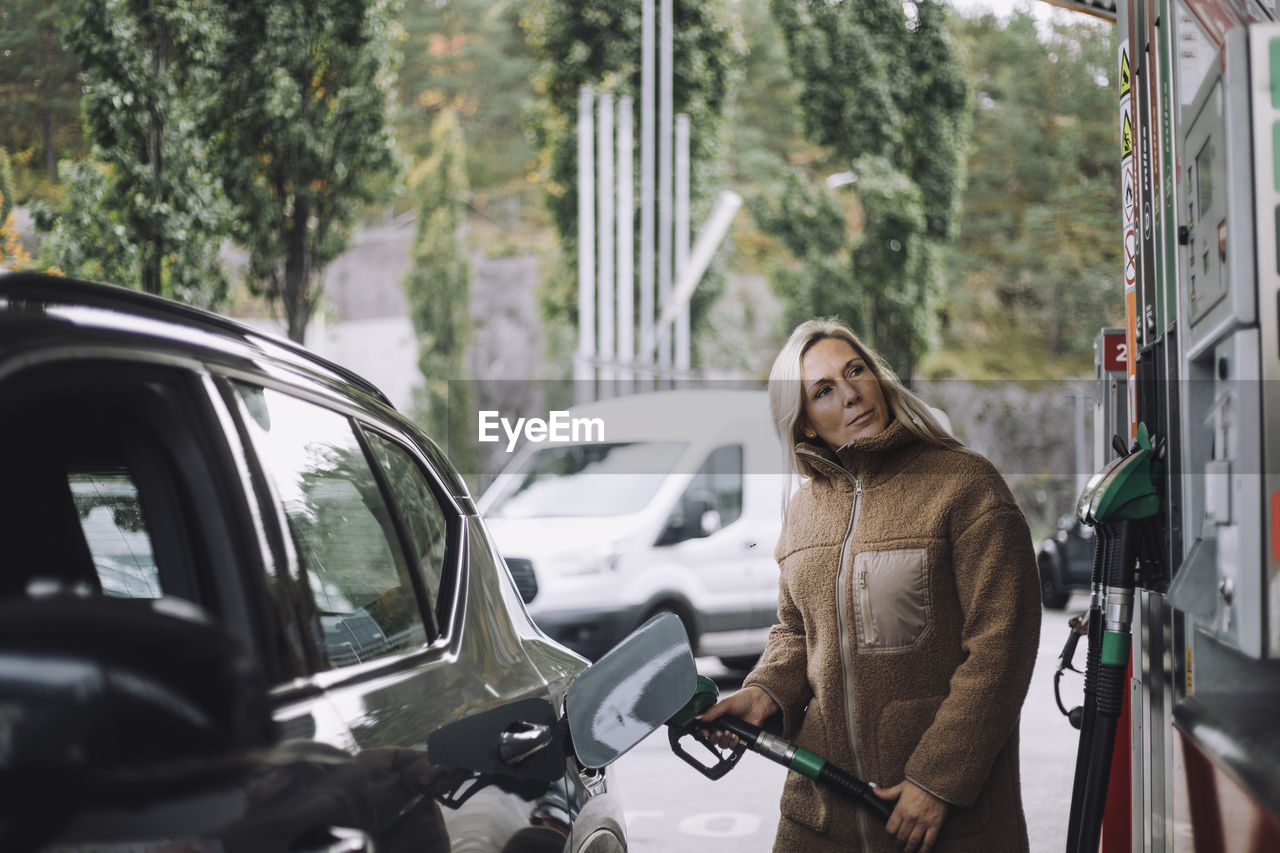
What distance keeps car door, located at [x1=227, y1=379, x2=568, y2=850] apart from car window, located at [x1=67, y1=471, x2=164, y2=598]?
205 millimetres

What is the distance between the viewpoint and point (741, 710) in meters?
2.72

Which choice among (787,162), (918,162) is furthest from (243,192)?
(787,162)

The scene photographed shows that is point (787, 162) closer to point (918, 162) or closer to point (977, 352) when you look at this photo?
point (918, 162)

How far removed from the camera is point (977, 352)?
1612 inches

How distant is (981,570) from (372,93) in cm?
1262

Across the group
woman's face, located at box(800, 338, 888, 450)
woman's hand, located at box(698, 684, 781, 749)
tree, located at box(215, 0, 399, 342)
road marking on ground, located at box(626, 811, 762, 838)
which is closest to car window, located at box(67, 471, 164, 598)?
woman's hand, located at box(698, 684, 781, 749)

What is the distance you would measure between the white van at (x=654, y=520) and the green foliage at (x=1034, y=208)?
3247cm

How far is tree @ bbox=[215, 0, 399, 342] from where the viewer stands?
42.7ft

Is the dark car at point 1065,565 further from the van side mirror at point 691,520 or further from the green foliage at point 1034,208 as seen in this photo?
the green foliage at point 1034,208

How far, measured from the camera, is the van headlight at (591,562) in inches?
356

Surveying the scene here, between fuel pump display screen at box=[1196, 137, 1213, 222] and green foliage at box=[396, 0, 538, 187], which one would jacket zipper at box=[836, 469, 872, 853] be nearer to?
fuel pump display screen at box=[1196, 137, 1213, 222]

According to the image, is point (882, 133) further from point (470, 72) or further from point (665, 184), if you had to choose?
point (665, 184)

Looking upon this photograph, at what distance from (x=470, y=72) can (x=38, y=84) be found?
1078 inches

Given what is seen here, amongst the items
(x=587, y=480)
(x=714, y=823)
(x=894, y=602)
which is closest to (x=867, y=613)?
(x=894, y=602)
